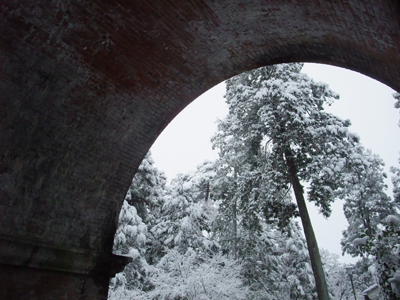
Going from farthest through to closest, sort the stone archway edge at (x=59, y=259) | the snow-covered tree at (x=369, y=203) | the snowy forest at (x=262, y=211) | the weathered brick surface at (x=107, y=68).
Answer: the snow-covered tree at (x=369, y=203)
the snowy forest at (x=262, y=211)
the stone archway edge at (x=59, y=259)
the weathered brick surface at (x=107, y=68)

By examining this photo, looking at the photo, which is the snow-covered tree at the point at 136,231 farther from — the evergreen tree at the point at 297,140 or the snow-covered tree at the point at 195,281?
the evergreen tree at the point at 297,140

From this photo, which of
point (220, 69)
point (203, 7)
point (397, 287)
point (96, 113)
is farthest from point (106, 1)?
point (397, 287)

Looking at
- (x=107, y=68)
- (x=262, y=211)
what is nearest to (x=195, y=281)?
(x=262, y=211)

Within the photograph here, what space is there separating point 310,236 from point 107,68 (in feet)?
31.8

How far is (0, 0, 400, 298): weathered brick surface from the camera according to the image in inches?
149

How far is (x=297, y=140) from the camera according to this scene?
1215 centimetres

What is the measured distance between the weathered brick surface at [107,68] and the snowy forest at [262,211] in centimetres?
532

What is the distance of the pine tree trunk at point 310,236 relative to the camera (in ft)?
34.7

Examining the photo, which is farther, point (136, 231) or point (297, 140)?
point (136, 231)

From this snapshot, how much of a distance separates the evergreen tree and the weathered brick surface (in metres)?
7.09

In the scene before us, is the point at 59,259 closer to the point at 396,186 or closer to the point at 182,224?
the point at 182,224

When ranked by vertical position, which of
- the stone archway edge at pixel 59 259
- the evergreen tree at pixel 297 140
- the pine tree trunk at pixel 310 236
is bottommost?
the stone archway edge at pixel 59 259

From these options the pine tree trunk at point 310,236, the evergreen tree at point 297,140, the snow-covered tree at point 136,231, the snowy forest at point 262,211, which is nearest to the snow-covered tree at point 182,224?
the snowy forest at point 262,211

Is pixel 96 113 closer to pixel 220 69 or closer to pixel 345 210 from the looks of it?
pixel 220 69
